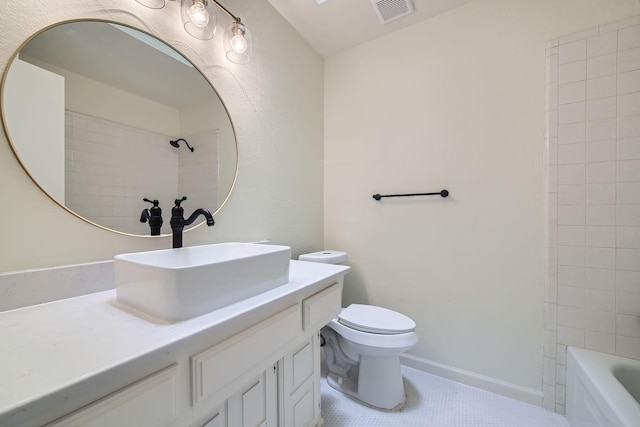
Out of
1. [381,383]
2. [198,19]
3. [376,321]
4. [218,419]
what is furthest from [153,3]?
[381,383]

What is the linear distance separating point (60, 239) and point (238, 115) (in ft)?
2.87

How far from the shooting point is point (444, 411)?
131cm

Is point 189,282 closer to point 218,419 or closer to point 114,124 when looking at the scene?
point 218,419

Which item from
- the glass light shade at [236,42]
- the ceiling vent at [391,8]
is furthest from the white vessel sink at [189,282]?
the ceiling vent at [391,8]

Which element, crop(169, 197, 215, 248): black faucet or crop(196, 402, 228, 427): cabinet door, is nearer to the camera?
crop(196, 402, 228, 427): cabinet door

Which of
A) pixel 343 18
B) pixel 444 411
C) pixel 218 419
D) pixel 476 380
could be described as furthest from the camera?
pixel 343 18

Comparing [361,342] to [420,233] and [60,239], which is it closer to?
[420,233]

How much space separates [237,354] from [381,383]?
1.04m

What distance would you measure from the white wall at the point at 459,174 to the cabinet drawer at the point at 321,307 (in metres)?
0.80

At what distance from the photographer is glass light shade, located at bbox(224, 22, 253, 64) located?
1177 mm

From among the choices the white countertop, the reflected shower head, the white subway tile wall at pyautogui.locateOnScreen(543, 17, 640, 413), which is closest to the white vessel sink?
the white countertop

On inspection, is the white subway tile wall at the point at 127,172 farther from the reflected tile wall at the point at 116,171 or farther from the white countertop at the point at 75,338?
the white countertop at the point at 75,338

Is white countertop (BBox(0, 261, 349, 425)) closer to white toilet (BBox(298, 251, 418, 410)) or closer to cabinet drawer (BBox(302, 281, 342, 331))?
cabinet drawer (BBox(302, 281, 342, 331))

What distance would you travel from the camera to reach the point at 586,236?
1.22 m
